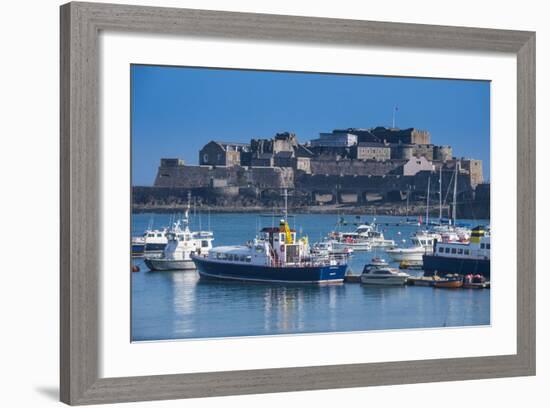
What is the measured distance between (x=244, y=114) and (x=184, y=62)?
1.90 ft

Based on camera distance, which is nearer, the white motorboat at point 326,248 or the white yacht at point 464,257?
the white motorboat at point 326,248

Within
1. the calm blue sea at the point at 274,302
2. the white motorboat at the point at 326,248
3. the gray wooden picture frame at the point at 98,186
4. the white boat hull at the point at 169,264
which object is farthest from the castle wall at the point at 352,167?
the white boat hull at the point at 169,264

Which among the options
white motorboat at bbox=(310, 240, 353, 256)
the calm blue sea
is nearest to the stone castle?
the calm blue sea

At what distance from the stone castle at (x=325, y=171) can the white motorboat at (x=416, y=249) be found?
30 cm

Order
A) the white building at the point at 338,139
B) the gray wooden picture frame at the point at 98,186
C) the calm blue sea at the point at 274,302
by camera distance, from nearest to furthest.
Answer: the gray wooden picture frame at the point at 98,186 → the calm blue sea at the point at 274,302 → the white building at the point at 338,139

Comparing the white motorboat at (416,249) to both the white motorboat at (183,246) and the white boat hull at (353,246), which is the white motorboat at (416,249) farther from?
the white motorboat at (183,246)

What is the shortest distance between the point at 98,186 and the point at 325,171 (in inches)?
67.7

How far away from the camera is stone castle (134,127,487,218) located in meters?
8.47

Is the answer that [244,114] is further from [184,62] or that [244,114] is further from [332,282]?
[332,282]

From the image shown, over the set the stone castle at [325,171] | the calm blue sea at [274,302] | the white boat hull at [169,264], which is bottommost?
the calm blue sea at [274,302]

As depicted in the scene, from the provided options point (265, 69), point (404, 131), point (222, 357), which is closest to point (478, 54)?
point (404, 131)

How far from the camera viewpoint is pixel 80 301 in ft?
26.0

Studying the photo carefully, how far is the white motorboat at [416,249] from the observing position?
906 centimetres

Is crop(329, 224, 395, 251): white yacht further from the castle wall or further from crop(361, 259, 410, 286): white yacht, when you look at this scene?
the castle wall
